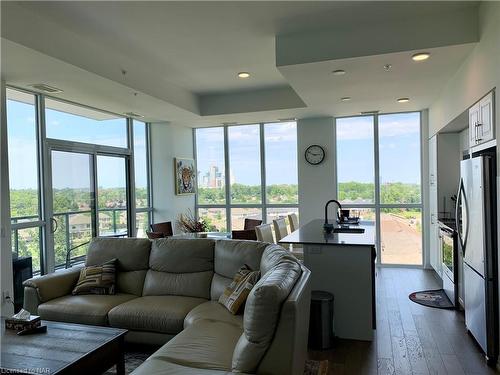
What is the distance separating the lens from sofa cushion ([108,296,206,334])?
289 cm

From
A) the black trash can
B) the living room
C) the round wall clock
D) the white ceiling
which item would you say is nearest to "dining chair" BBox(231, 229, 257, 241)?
the living room

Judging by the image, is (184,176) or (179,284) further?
(184,176)

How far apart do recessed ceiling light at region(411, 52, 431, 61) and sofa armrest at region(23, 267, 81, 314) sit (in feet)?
12.8

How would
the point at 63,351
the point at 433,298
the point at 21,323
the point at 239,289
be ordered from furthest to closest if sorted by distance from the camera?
the point at 433,298 < the point at 239,289 < the point at 21,323 < the point at 63,351

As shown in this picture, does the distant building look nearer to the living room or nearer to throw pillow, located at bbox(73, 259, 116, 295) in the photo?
the living room

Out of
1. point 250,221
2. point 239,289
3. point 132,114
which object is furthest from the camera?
point 250,221

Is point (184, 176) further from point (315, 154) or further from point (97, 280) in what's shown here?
point (97, 280)

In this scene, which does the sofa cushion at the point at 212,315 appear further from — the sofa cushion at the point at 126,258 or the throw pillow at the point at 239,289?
the sofa cushion at the point at 126,258

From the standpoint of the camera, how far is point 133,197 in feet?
20.5

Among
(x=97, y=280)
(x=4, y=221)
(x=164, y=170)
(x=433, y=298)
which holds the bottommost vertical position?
(x=433, y=298)

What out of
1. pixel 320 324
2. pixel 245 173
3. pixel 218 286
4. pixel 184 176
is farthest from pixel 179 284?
pixel 245 173

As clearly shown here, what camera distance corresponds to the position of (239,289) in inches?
113

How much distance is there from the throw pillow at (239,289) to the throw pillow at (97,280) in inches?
46.2

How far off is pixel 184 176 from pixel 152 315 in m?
4.48
